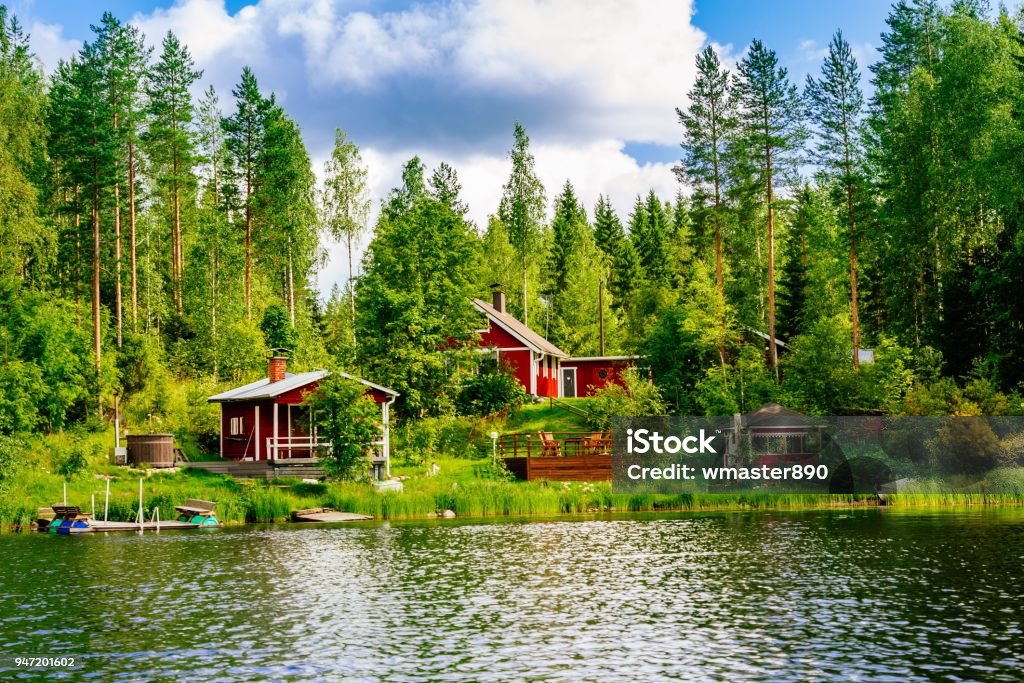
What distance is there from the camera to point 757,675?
17.0 metres

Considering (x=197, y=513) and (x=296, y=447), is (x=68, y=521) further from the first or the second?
(x=296, y=447)

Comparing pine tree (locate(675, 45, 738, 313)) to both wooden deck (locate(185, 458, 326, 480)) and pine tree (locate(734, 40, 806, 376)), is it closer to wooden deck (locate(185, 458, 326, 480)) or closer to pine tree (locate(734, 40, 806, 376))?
pine tree (locate(734, 40, 806, 376))

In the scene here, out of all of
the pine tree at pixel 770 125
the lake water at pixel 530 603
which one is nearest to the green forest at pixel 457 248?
the pine tree at pixel 770 125

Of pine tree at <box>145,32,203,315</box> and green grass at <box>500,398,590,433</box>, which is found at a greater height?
pine tree at <box>145,32,203,315</box>

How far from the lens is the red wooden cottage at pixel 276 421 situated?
49156 mm

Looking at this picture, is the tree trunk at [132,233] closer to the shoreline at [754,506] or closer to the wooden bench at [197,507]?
the wooden bench at [197,507]

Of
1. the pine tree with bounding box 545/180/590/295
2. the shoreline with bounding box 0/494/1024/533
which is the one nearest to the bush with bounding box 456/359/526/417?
the shoreline with bounding box 0/494/1024/533

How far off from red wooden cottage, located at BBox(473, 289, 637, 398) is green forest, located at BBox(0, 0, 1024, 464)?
3.53 m

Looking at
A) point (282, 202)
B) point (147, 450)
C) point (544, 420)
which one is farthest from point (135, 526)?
point (282, 202)

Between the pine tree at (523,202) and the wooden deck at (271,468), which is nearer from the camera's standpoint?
the wooden deck at (271,468)

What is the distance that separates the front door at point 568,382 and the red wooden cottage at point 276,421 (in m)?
27.0

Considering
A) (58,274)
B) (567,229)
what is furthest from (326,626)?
(567,229)

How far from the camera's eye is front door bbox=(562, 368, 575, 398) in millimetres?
76750

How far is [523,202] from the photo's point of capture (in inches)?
3282
